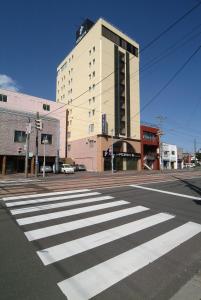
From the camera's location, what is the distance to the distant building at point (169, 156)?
2820 inches

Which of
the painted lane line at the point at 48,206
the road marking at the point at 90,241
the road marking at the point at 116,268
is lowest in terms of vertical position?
the road marking at the point at 116,268

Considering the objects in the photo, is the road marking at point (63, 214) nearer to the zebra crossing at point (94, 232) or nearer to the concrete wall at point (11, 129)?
the zebra crossing at point (94, 232)

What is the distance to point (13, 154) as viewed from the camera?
1353 inches

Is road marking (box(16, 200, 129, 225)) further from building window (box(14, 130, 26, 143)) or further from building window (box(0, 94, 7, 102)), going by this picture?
building window (box(0, 94, 7, 102))

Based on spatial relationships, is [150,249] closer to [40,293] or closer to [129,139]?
[40,293]

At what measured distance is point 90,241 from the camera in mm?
5203

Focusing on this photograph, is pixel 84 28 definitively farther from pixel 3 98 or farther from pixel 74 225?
pixel 74 225

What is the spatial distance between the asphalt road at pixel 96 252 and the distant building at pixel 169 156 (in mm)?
65422

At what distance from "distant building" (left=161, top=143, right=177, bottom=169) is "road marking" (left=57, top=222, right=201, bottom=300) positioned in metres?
67.9

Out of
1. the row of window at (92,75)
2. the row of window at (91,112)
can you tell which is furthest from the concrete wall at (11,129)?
the row of window at (92,75)

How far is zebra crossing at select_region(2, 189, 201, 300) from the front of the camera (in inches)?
144

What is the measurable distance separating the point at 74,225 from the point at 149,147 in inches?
2152

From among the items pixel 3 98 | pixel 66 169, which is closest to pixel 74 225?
pixel 66 169

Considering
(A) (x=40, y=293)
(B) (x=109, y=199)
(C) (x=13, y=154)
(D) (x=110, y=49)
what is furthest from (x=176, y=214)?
(D) (x=110, y=49)
